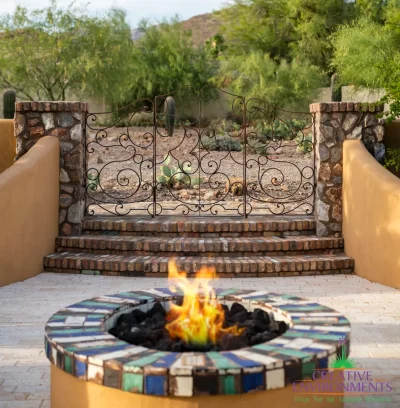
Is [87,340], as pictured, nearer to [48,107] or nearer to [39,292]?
[39,292]

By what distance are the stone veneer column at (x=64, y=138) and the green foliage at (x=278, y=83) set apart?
14549 mm

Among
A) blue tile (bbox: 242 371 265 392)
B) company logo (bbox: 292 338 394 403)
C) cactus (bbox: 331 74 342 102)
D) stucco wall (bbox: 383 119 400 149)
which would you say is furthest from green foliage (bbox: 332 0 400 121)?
blue tile (bbox: 242 371 265 392)

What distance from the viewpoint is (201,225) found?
850cm

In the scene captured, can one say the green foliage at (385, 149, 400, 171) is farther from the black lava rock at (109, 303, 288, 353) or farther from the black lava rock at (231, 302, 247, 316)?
the black lava rock at (109, 303, 288, 353)

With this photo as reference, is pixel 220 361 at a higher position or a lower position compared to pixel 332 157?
lower

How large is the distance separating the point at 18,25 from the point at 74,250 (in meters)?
18.9

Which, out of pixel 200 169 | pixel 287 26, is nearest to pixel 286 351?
pixel 200 169

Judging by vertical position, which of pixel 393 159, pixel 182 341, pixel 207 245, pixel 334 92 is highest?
pixel 334 92

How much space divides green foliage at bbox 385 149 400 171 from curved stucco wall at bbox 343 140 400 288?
1.23ft

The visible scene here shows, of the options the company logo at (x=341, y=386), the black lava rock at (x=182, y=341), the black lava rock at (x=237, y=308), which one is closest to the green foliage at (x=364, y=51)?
the company logo at (x=341, y=386)

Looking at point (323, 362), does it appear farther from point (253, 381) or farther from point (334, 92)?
point (334, 92)

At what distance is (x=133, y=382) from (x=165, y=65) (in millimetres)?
24458

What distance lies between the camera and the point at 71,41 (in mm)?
24891

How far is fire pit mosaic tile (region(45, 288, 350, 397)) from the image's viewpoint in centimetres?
314
